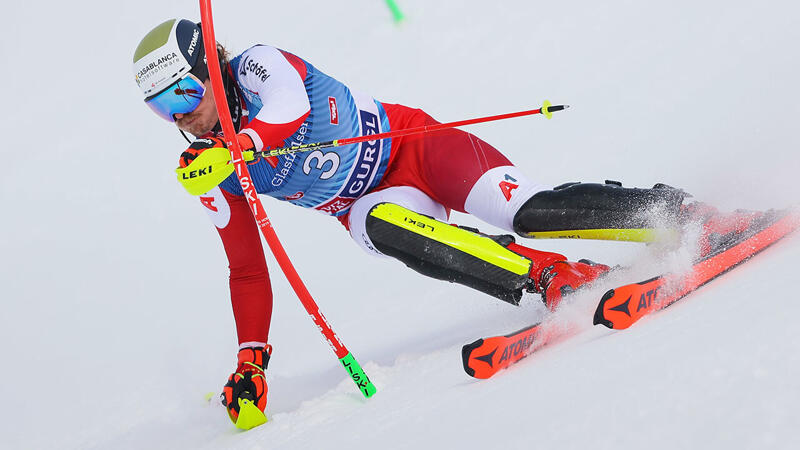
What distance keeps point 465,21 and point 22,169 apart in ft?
12.3

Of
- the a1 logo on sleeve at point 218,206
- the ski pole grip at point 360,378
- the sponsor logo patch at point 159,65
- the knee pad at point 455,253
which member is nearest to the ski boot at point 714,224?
the knee pad at point 455,253

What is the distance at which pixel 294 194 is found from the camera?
9.45ft

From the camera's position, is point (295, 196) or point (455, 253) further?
point (295, 196)

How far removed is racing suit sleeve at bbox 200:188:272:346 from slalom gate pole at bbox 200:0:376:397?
471mm

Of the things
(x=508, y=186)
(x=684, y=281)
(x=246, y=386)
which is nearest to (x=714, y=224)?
(x=684, y=281)

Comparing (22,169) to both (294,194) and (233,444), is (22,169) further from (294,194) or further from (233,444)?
(233,444)

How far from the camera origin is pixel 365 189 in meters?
2.91

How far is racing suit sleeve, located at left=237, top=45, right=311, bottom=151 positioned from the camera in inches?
92.6

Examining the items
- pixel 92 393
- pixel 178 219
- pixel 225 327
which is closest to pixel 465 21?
pixel 178 219

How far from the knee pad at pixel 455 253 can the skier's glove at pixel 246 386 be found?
603 millimetres

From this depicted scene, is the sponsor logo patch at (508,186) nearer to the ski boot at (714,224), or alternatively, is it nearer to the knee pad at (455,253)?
the knee pad at (455,253)

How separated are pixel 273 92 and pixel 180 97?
1.05 ft

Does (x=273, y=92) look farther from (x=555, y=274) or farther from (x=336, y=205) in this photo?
(x=555, y=274)

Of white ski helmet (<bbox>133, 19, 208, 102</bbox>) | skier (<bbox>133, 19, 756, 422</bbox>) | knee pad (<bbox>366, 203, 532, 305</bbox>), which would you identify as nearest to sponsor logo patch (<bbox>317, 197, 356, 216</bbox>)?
skier (<bbox>133, 19, 756, 422</bbox>)
